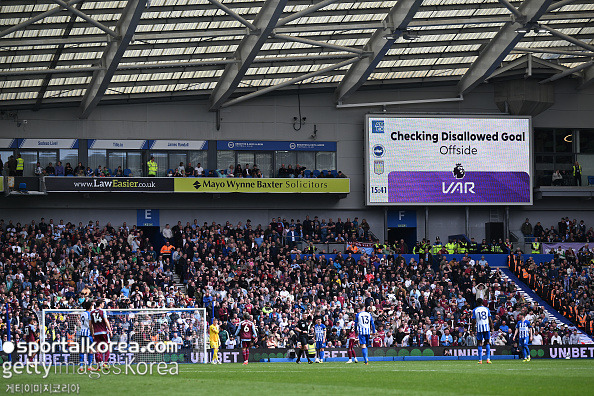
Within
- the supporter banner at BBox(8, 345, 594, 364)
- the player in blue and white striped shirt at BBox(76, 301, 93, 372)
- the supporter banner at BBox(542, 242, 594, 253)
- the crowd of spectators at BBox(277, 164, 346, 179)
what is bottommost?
the supporter banner at BBox(8, 345, 594, 364)

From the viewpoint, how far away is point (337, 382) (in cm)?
1830

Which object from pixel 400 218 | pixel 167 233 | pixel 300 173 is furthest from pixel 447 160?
pixel 167 233

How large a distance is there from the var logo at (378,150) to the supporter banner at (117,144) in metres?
11.6

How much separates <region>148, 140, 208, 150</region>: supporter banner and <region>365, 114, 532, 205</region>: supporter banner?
8437 millimetres

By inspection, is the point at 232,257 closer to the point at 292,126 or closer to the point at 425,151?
the point at 292,126

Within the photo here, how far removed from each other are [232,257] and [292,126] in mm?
9220

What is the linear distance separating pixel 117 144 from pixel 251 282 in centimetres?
1164

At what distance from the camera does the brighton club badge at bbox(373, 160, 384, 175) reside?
1743 inches

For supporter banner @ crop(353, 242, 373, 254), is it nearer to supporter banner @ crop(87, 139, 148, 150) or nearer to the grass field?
supporter banner @ crop(87, 139, 148, 150)

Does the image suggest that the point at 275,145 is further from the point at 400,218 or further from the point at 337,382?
the point at 337,382

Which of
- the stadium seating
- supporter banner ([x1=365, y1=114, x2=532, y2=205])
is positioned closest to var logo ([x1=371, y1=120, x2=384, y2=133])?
supporter banner ([x1=365, y1=114, x2=532, y2=205])

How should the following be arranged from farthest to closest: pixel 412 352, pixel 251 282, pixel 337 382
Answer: pixel 251 282 → pixel 412 352 → pixel 337 382

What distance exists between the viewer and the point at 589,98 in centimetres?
4716

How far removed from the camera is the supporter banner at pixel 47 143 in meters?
42.5
